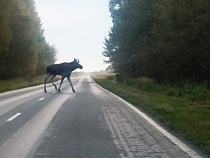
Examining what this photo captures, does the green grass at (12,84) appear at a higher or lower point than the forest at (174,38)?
lower

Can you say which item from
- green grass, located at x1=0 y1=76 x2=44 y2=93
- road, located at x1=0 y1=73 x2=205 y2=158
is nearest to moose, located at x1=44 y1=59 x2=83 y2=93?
green grass, located at x1=0 y1=76 x2=44 y2=93

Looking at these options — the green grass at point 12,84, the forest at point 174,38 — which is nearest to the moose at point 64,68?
the green grass at point 12,84

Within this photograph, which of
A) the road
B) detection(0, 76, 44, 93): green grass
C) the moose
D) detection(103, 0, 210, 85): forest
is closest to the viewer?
the road

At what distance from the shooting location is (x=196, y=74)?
98.6 feet

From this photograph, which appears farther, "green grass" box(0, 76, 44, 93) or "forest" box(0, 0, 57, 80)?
"forest" box(0, 0, 57, 80)

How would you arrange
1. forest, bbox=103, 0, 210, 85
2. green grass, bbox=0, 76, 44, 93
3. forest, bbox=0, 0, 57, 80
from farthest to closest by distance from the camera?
1. forest, bbox=0, 0, 57, 80
2. green grass, bbox=0, 76, 44, 93
3. forest, bbox=103, 0, 210, 85

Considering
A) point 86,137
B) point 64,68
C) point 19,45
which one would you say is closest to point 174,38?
point 64,68

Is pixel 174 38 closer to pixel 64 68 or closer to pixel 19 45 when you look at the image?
pixel 64 68

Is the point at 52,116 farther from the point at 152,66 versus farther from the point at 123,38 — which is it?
the point at 123,38

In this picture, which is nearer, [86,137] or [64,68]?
[86,137]

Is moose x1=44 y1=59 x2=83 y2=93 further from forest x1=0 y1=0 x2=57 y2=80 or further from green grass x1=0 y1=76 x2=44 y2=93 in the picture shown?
forest x1=0 y1=0 x2=57 y2=80

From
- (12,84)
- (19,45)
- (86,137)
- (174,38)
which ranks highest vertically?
(19,45)

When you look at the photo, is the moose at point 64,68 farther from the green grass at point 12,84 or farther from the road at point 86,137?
the road at point 86,137

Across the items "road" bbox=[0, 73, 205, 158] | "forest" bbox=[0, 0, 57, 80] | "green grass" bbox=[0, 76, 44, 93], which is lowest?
"road" bbox=[0, 73, 205, 158]
